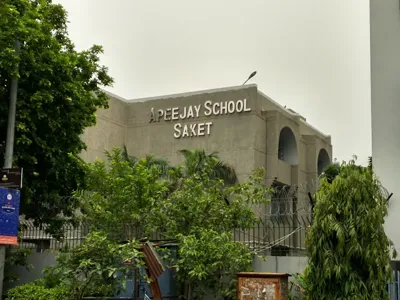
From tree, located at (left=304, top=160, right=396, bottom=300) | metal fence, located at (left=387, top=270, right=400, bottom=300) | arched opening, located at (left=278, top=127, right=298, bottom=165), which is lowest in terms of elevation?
metal fence, located at (left=387, top=270, right=400, bottom=300)

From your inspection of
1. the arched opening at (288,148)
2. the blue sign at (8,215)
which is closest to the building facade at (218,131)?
the arched opening at (288,148)

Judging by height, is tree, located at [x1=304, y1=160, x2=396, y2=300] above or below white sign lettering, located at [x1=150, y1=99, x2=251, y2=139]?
below

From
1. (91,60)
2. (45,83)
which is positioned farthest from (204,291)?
(91,60)

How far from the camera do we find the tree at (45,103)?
14.6 m

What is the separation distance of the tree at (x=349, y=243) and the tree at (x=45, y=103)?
7851 mm

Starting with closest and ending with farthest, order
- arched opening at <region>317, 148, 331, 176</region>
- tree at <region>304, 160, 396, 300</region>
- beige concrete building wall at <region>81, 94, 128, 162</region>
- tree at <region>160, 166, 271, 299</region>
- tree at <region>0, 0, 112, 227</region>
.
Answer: tree at <region>304, 160, 396, 300</region> < tree at <region>160, 166, 271, 299</region> < tree at <region>0, 0, 112, 227</region> < beige concrete building wall at <region>81, 94, 128, 162</region> < arched opening at <region>317, 148, 331, 176</region>

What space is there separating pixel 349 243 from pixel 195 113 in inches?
1123

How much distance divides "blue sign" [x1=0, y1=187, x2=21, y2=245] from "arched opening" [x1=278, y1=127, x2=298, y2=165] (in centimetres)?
2800

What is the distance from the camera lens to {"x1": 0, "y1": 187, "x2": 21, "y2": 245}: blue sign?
13086 mm

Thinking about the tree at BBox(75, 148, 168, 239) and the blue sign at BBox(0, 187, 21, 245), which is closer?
the blue sign at BBox(0, 187, 21, 245)

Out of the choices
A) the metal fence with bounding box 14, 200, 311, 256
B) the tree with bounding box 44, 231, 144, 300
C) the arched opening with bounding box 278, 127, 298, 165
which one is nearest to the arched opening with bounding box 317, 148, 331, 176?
the arched opening with bounding box 278, 127, 298, 165

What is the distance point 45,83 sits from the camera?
14805 mm

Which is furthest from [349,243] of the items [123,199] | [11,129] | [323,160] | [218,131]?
[323,160]

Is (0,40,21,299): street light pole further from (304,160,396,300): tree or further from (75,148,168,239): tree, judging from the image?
(304,160,396,300): tree
